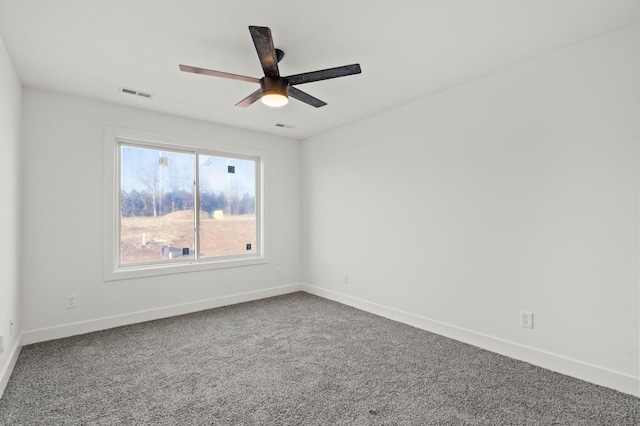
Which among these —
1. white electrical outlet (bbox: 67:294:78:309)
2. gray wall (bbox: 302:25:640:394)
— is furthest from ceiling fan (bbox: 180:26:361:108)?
white electrical outlet (bbox: 67:294:78:309)

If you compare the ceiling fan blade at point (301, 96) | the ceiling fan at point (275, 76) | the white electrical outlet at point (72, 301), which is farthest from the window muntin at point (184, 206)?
the ceiling fan blade at point (301, 96)

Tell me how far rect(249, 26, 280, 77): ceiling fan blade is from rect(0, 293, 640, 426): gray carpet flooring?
2.19 metres

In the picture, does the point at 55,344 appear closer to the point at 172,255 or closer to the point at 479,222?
the point at 172,255

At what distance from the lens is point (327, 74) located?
2.23 m

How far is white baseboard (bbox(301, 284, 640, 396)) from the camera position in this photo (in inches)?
86.7

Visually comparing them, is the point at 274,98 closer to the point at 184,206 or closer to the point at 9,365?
the point at 184,206

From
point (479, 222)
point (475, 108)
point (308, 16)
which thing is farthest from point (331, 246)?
point (308, 16)

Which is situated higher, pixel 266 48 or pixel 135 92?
pixel 135 92

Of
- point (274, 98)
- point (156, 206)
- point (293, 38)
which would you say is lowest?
point (156, 206)

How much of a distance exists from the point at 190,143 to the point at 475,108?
324 cm

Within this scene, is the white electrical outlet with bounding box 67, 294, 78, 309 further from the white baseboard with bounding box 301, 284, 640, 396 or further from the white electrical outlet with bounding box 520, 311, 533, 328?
the white electrical outlet with bounding box 520, 311, 533, 328

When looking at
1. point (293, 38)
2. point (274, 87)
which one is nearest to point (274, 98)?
point (274, 87)

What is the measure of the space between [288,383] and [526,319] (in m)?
1.96

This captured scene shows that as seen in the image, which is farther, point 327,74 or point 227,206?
point 227,206
